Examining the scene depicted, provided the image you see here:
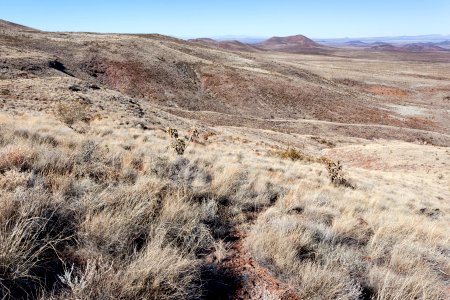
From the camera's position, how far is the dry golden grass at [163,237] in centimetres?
314

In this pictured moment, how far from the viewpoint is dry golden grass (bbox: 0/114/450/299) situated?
10.3 feet

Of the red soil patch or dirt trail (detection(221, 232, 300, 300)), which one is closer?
dirt trail (detection(221, 232, 300, 300))

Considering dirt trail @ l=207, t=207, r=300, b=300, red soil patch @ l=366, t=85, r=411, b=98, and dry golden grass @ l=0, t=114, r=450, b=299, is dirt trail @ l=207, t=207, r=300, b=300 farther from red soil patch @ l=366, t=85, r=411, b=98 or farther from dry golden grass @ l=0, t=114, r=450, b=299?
red soil patch @ l=366, t=85, r=411, b=98

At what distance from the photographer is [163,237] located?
4.00 metres

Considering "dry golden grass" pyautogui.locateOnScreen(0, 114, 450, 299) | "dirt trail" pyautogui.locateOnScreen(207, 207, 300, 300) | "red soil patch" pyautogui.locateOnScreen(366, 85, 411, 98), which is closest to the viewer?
"dry golden grass" pyautogui.locateOnScreen(0, 114, 450, 299)

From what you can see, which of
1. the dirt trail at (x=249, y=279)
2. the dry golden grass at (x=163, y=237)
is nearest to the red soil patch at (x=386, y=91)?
the dry golden grass at (x=163, y=237)

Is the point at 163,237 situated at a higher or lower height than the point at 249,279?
higher

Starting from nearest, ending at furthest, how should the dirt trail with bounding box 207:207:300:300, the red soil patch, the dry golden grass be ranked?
the dry golden grass < the dirt trail with bounding box 207:207:300:300 < the red soil patch

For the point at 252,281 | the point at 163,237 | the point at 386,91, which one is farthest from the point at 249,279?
the point at 386,91

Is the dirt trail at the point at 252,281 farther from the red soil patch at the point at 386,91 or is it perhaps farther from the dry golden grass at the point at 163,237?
the red soil patch at the point at 386,91

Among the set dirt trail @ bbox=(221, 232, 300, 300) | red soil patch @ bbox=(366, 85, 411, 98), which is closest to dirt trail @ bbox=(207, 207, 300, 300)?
dirt trail @ bbox=(221, 232, 300, 300)

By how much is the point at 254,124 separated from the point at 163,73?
58.4 ft

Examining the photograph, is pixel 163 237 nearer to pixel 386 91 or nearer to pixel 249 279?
pixel 249 279

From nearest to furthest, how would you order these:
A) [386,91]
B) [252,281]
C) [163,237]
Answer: [252,281] → [163,237] → [386,91]
